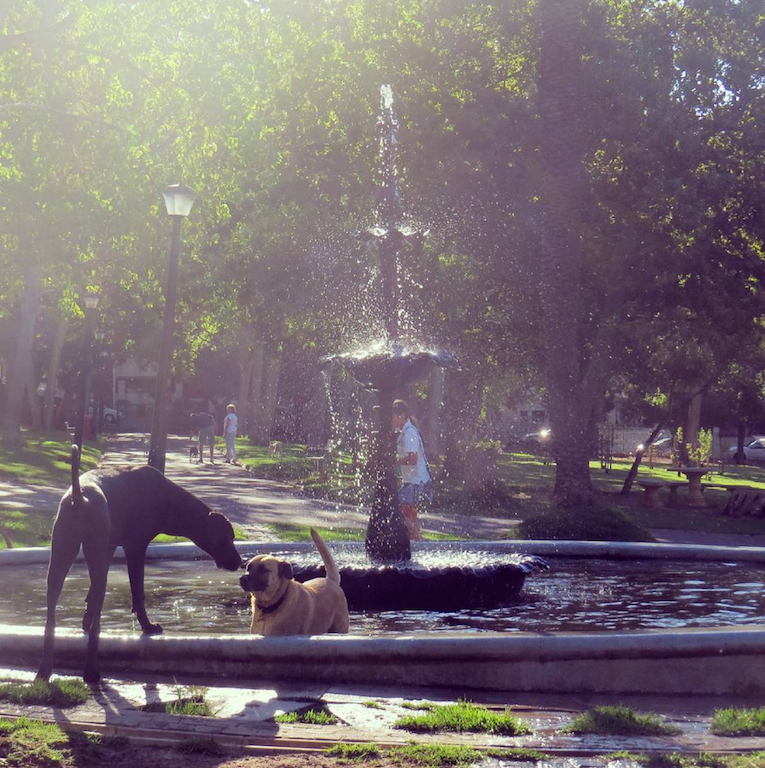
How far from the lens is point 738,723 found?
17.7ft

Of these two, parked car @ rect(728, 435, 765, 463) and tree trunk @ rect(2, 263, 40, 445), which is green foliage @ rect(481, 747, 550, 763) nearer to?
tree trunk @ rect(2, 263, 40, 445)

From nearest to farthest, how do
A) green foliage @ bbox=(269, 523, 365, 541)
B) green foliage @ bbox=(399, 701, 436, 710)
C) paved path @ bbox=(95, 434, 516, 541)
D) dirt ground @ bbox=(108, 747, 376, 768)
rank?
dirt ground @ bbox=(108, 747, 376, 768) → green foliage @ bbox=(399, 701, 436, 710) → green foliage @ bbox=(269, 523, 365, 541) → paved path @ bbox=(95, 434, 516, 541)

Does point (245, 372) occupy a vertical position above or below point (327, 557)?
above

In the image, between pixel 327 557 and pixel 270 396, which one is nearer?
pixel 327 557

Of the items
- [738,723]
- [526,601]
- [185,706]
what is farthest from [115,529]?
[526,601]

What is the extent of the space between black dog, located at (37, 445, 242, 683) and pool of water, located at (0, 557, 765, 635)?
2.57 ft

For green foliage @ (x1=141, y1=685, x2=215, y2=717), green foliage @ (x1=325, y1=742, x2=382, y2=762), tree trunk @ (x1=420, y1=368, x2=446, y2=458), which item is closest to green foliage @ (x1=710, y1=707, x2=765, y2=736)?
green foliage @ (x1=325, y1=742, x2=382, y2=762)

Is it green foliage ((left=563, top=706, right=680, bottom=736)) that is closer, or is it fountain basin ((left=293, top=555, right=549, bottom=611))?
green foliage ((left=563, top=706, right=680, bottom=736))

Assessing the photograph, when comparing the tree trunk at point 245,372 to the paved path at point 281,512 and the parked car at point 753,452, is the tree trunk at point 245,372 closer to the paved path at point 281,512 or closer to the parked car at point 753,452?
the paved path at point 281,512

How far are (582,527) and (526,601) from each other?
616 cm

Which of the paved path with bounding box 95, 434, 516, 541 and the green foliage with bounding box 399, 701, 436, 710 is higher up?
the green foliage with bounding box 399, 701, 436, 710

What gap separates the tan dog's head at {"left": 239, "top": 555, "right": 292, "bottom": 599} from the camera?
6.72 metres

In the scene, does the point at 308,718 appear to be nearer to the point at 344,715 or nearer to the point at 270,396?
the point at 344,715

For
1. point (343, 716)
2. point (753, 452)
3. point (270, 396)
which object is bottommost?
point (343, 716)
